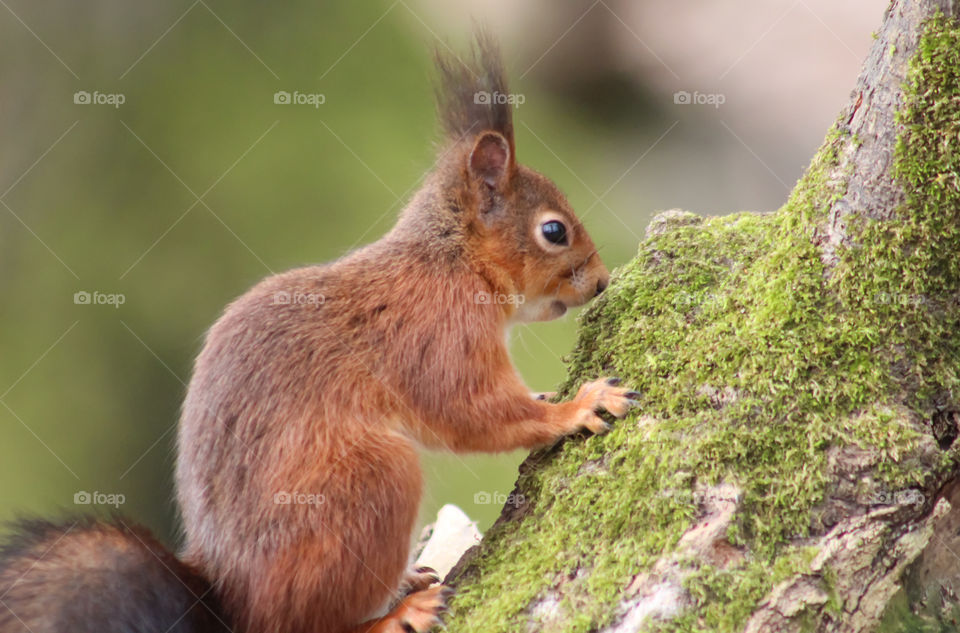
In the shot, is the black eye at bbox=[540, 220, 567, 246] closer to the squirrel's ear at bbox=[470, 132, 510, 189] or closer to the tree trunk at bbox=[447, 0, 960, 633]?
the squirrel's ear at bbox=[470, 132, 510, 189]

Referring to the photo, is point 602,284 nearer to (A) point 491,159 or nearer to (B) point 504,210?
(B) point 504,210

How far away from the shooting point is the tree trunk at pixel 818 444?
1.33 m

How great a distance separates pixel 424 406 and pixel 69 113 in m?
3.15

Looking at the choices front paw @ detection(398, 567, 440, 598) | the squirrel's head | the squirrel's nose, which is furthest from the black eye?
front paw @ detection(398, 567, 440, 598)

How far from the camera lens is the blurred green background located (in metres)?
4.07

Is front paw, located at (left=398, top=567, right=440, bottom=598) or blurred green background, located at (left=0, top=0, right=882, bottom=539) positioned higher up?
blurred green background, located at (left=0, top=0, right=882, bottom=539)

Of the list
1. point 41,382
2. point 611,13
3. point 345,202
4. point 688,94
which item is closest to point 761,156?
point 688,94

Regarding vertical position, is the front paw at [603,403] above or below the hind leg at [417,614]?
above

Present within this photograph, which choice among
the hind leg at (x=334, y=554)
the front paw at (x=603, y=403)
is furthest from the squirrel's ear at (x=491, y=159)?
the hind leg at (x=334, y=554)

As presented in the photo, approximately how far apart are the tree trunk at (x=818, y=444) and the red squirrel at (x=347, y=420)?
0.72ft

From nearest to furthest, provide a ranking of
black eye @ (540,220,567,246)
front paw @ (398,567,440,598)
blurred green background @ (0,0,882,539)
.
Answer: front paw @ (398,567,440,598)
black eye @ (540,220,567,246)
blurred green background @ (0,0,882,539)

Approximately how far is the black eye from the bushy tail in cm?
119

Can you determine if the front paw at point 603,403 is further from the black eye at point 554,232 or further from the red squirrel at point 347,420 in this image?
the black eye at point 554,232

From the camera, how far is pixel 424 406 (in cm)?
193
